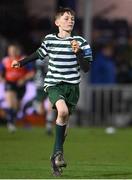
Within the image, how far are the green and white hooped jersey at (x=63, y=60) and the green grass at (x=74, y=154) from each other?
126cm

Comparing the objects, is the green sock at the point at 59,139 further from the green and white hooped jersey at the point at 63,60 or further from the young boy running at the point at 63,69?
the green and white hooped jersey at the point at 63,60

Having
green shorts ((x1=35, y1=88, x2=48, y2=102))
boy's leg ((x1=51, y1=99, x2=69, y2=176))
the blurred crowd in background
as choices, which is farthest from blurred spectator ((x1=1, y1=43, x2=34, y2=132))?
boy's leg ((x1=51, y1=99, x2=69, y2=176))

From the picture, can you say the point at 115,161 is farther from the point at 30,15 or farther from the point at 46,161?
the point at 30,15

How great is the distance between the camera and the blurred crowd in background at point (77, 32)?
89.5ft

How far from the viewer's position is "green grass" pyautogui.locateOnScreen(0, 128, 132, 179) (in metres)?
12.7

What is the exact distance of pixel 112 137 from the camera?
70.7 feet

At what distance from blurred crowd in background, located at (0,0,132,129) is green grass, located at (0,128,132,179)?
3230mm

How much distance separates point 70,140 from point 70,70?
26.7 ft

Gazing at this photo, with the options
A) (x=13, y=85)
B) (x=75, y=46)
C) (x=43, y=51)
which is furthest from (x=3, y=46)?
(x=75, y=46)

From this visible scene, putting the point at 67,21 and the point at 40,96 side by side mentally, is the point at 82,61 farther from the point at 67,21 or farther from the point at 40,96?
the point at 40,96

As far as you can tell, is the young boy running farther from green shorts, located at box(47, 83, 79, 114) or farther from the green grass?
the green grass

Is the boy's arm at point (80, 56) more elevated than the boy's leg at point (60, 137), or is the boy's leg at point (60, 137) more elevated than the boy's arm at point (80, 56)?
the boy's arm at point (80, 56)

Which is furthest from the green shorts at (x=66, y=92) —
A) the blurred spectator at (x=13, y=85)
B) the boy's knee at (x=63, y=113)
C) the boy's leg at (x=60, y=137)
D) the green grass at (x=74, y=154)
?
the blurred spectator at (x=13, y=85)

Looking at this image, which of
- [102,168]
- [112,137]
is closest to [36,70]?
[112,137]
